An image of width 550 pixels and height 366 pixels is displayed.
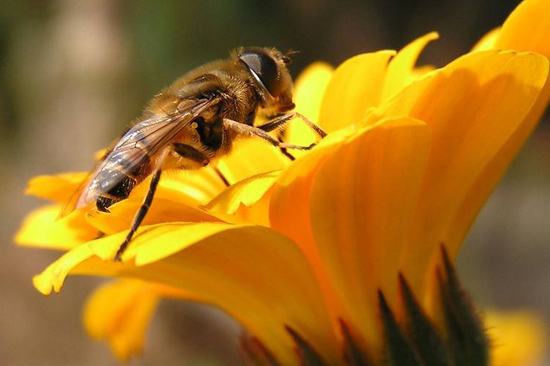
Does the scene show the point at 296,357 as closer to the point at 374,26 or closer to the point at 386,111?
the point at 386,111

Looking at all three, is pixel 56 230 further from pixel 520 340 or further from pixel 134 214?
pixel 520 340

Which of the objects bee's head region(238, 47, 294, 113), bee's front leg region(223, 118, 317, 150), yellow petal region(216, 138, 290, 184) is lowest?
yellow petal region(216, 138, 290, 184)

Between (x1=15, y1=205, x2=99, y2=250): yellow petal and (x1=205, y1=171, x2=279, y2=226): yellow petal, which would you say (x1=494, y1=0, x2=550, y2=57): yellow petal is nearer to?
(x1=205, y1=171, x2=279, y2=226): yellow petal

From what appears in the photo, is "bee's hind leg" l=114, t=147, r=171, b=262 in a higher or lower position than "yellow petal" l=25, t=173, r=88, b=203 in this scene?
higher

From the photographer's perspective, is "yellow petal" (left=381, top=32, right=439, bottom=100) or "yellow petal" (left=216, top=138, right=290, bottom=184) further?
"yellow petal" (left=216, top=138, right=290, bottom=184)

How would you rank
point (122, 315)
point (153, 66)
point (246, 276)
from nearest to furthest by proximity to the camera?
point (246, 276) < point (122, 315) < point (153, 66)

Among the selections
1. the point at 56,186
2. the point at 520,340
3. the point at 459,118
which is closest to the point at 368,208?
the point at 459,118

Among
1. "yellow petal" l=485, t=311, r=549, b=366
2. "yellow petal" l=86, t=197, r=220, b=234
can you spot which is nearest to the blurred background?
"yellow petal" l=485, t=311, r=549, b=366

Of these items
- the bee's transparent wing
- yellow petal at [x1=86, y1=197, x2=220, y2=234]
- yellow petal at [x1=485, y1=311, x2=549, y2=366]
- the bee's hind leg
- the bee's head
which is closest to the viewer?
the bee's hind leg
